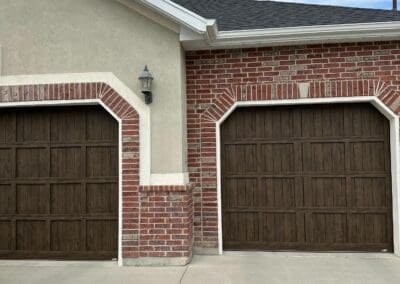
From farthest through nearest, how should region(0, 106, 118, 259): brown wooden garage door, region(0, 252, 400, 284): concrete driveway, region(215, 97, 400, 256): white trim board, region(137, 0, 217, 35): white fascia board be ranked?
region(0, 106, 118, 259): brown wooden garage door < region(215, 97, 400, 256): white trim board < region(137, 0, 217, 35): white fascia board < region(0, 252, 400, 284): concrete driveway

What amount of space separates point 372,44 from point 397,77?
62 centimetres

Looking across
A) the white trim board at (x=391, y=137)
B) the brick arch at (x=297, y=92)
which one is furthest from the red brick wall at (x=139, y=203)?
the brick arch at (x=297, y=92)

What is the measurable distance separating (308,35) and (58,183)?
14.4 ft

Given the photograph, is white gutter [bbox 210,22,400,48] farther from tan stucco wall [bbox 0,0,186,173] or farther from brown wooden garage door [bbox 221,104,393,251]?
brown wooden garage door [bbox 221,104,393,251]

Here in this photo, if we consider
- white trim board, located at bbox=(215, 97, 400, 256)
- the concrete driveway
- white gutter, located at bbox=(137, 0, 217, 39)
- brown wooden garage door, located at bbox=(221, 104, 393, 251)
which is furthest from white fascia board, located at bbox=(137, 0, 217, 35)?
the concrete driveway

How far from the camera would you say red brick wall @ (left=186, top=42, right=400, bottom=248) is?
5.84m

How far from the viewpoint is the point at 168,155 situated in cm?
553

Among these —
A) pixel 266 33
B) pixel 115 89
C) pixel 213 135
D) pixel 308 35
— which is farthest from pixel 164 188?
pixel 308 35

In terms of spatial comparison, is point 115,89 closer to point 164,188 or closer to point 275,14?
point 164,188

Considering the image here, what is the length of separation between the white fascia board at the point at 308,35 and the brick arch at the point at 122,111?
137cm

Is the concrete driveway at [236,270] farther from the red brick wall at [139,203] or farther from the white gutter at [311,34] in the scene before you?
the white gutter at [311,34]

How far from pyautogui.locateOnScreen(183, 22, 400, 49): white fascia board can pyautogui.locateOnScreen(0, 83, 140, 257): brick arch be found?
1.37m

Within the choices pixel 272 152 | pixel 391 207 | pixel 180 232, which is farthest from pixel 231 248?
pixel 391 207

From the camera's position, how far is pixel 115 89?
5.65 m
